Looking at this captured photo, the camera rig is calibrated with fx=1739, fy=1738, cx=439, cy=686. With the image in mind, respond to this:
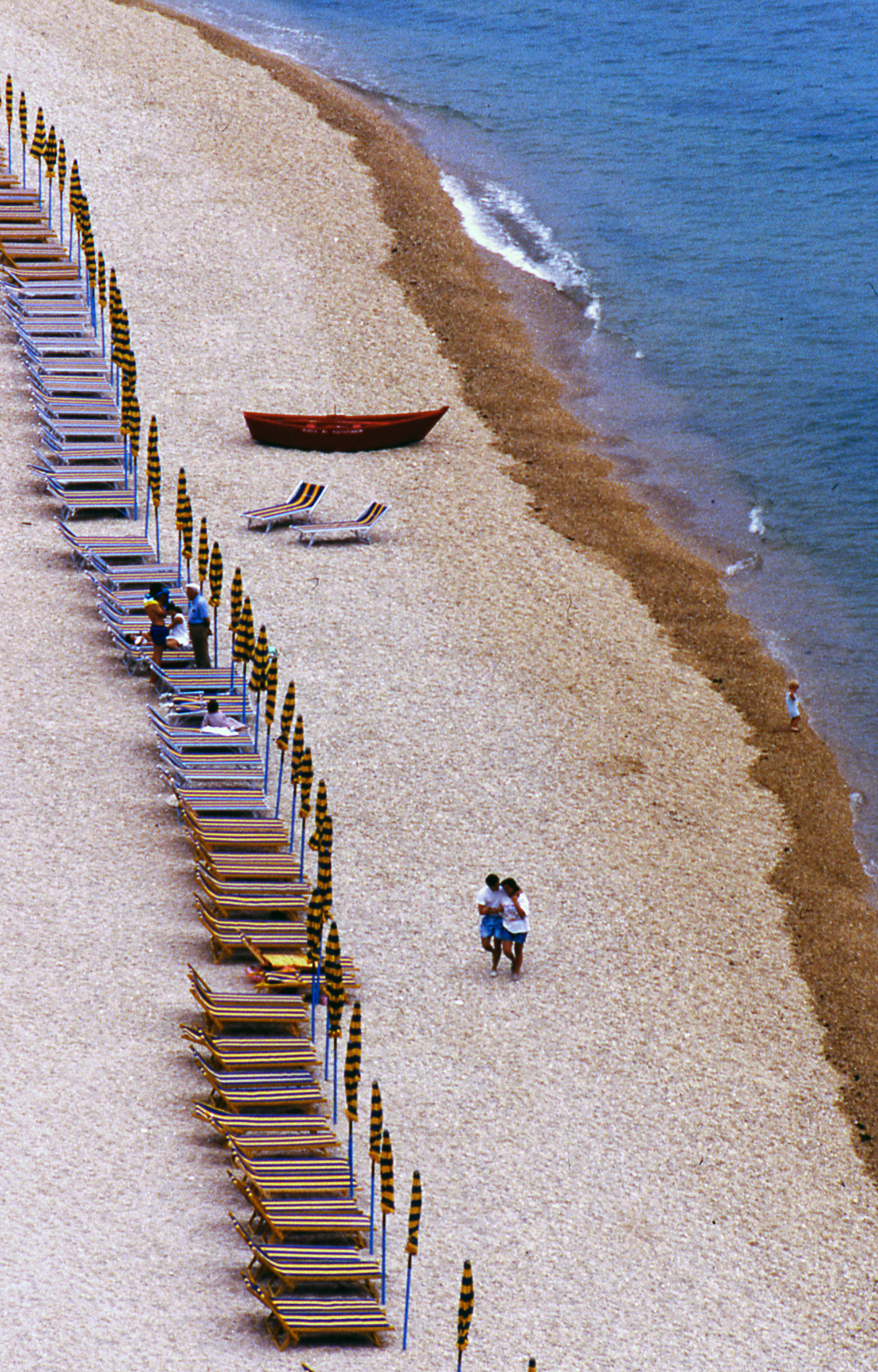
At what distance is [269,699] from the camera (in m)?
19.8

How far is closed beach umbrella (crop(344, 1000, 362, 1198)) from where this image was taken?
46.4ft

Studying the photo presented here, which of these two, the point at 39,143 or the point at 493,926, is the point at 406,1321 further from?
the point at 39,143

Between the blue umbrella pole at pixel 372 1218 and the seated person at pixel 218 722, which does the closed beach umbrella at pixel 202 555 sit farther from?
the blue umbrella pole at pixel 372 1218

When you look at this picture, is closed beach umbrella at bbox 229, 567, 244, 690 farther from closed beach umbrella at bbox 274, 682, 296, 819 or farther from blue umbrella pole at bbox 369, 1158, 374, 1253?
blue umbrella pole at bbox 369, 1158, 374, 1253

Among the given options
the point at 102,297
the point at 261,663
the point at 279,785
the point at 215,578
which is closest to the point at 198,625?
the point at 215,578

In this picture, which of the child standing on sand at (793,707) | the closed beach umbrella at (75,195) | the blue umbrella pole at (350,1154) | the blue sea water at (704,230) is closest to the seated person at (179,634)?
the child standing on sand at (793,707)

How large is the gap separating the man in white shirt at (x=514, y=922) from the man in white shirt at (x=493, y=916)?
1.8 inches

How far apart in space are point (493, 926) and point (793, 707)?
760 cm

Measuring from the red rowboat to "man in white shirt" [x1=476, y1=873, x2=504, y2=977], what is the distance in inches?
517

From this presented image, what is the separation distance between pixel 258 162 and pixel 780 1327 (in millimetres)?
33733

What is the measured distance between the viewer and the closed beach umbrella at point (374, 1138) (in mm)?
13405

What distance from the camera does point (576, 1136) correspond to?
15.5 metres

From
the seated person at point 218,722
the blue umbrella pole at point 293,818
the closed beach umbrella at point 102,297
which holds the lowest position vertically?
the blue umbrella pole at point 293,818

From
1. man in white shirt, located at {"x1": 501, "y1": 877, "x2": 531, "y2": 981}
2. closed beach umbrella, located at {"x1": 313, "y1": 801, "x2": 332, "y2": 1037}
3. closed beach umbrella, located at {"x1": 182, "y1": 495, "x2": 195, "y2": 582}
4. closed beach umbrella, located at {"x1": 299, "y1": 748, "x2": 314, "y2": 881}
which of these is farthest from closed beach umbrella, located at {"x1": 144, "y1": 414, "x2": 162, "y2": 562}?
man in white shirt, located at {"x1": 501, "y1": 877, "x2": 531, "y2": 981}
